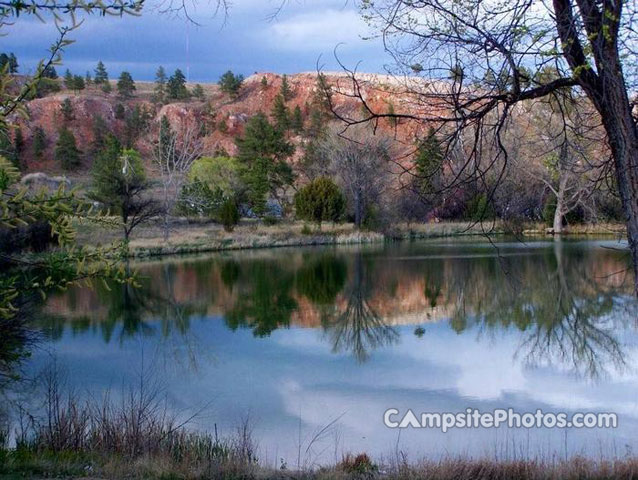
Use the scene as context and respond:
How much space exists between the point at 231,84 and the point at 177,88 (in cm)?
554

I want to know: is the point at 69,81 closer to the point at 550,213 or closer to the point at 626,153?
the point at 550,213

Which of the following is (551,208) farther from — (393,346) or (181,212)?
(393,346)

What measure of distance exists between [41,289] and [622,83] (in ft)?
10.5

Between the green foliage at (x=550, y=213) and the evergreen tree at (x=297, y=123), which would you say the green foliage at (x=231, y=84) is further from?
the green foliage at (x=550, y=213)

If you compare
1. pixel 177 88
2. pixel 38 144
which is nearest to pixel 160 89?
pixel 177 88

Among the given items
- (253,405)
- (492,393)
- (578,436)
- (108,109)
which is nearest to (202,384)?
(253,405)

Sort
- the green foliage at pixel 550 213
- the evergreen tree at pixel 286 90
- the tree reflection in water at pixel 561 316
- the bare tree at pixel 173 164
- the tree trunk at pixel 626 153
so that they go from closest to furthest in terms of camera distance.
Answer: the tree trunk at pixel 626 153, the tree reflection in water at pixel 561 316, the bare tree at pixel 173 164, the green foliage at pixel 550 213, the evergreen tree at pixel 286 90

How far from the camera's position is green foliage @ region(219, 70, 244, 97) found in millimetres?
70438

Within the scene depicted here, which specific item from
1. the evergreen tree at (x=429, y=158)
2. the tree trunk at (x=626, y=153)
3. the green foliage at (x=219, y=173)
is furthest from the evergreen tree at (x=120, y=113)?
the tree trunk at (x=626, y=153)

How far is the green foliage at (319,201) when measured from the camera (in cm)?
3080

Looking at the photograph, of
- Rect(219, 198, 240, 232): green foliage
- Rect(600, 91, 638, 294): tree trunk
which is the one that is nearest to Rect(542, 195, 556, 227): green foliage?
Rect(219, 198, 240, 232): green foliage

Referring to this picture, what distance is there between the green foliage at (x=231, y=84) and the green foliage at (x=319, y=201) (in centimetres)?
4195

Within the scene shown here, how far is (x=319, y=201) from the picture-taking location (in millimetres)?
30797

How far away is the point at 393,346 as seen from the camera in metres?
10.5
